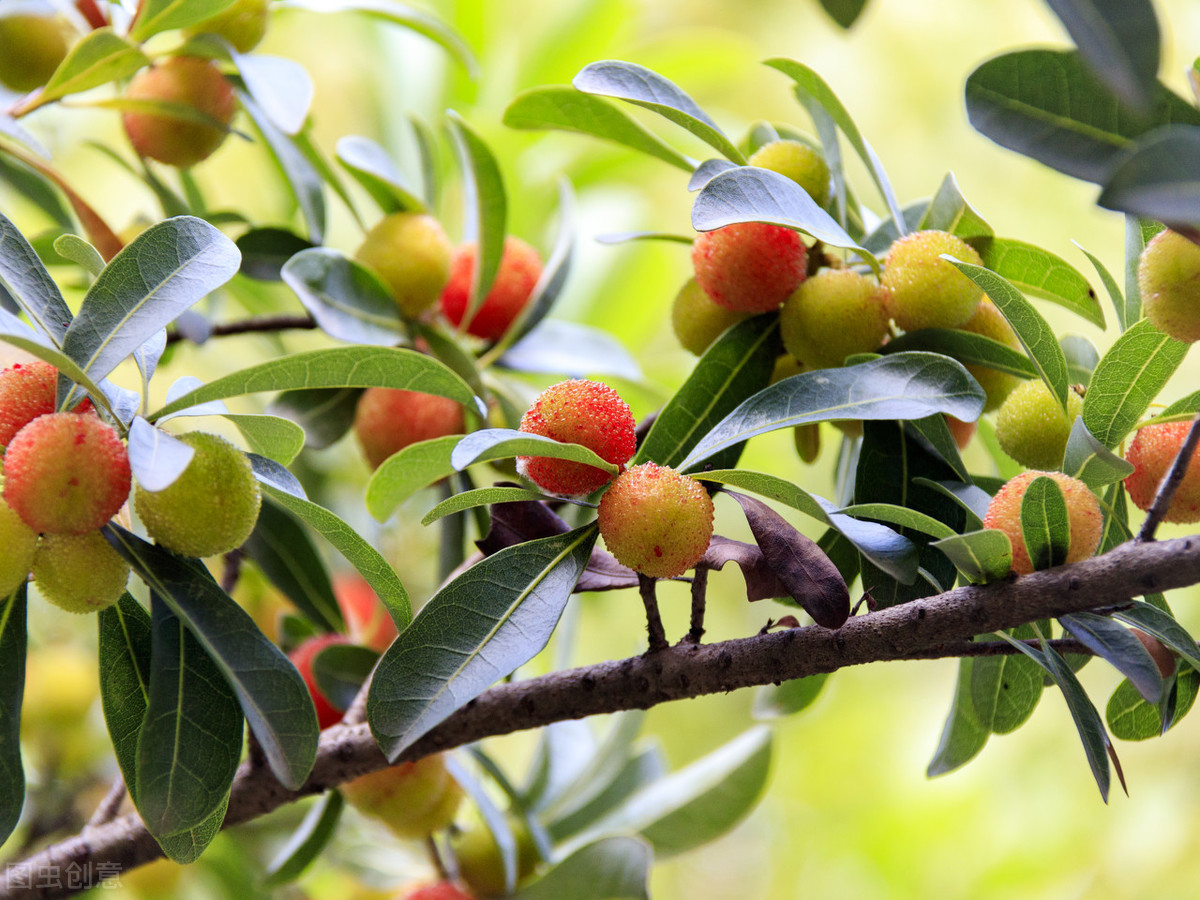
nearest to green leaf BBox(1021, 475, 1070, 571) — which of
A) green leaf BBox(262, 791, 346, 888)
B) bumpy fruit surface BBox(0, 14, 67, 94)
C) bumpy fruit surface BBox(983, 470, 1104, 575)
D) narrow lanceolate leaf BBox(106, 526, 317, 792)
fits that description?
bumpy fruit surface BBox(983, 470, 1104, 575)

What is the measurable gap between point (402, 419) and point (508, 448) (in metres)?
0.37

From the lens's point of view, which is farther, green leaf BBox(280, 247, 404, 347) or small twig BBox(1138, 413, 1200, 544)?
green leaf BBox(280, 247, 404, 347)

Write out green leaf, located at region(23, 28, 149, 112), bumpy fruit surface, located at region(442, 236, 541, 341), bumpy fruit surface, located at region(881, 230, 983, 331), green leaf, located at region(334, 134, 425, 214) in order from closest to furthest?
bumpy fruit surface, located at region(881, 230, 983, 331) → green leaf, located at region(23, 28, 149, 112) → green leaf, located at region(334, 134, 425, 214) → bumpy fruit surface, located at region(442, 236, 541, 341)

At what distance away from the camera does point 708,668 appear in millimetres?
519

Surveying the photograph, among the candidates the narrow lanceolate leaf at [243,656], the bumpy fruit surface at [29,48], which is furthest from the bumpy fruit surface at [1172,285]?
the bumpy fruit surface at [29,48]

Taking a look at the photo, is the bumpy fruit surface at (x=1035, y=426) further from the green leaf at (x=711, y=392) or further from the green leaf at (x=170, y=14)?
the green leaf at (x=170, y=14)

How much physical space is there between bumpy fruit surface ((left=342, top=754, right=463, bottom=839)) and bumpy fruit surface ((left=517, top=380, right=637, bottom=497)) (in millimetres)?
330

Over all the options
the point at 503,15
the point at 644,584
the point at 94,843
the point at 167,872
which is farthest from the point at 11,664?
the point at 503,15

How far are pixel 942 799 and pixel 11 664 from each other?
4.79 ft

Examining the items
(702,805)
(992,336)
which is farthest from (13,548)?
(702,805)

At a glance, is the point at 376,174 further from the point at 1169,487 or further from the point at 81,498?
the point at 1169,487

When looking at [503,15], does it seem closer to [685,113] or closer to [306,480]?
[306,480]

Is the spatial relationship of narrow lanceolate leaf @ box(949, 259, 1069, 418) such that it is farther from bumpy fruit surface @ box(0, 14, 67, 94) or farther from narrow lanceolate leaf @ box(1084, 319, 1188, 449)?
bumpy fruit surface @ box(0, 14, 67, 94)

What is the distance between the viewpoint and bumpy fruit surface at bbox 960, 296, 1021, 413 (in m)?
0.60
